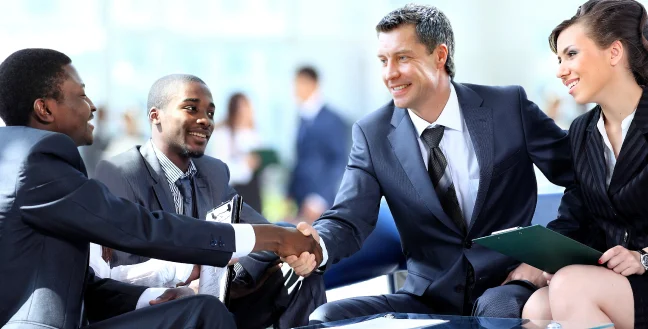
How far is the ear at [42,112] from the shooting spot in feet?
8.14

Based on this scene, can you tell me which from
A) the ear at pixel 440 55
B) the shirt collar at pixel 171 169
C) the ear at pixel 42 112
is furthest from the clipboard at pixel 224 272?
the ear at pixel 440 55

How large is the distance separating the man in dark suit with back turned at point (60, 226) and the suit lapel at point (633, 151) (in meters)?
1.17

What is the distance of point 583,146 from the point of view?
117 inches

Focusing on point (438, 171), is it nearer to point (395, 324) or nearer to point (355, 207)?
point (355, 207)

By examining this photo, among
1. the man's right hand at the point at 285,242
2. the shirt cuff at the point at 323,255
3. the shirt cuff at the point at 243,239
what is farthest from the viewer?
the shirt cuff at the point at 323,255

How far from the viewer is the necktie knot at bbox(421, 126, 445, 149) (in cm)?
328

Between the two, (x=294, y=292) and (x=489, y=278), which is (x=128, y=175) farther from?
(x=489, y=278)

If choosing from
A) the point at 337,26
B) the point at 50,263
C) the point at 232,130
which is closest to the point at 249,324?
the point at 50,263

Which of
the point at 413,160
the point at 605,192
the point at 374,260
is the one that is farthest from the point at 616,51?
the point at 374,260

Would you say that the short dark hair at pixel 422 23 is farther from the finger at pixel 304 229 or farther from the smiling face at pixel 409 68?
the finger at pixel 304 229

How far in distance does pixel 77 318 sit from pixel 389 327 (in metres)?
0.82

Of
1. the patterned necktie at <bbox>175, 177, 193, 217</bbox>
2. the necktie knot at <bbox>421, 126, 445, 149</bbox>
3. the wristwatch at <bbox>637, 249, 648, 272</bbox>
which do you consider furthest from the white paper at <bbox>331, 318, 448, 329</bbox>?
the patterned necktie at <bbox>175, 177, 193, 217</bbox>

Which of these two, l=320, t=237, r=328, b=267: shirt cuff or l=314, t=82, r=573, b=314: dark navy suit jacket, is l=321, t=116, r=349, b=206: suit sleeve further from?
l=320, t=237, r=328, b=267: shirt cuff

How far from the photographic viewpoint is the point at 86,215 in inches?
89.3
